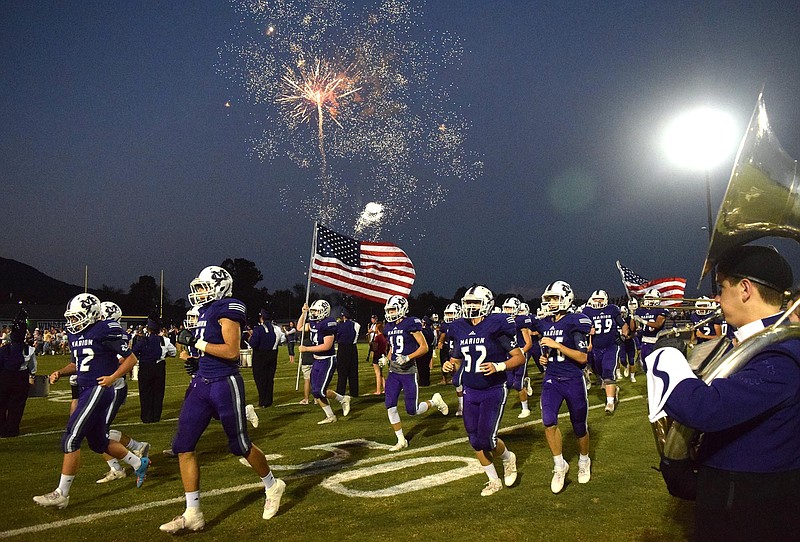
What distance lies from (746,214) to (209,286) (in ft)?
15.5

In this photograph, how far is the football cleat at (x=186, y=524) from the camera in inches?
205

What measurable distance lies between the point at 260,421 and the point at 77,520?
234 inches

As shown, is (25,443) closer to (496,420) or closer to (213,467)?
(213,467)

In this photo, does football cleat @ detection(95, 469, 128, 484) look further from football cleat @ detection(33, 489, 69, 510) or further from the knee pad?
the knee pad

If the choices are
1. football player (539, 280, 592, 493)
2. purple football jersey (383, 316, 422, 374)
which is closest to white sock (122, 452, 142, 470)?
purple football jersey (383, 316, 422, 374)

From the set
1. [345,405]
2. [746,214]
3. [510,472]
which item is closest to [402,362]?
[345,405]

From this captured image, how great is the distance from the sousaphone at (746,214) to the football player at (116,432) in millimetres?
6001

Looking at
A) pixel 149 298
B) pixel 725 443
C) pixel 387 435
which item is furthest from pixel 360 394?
pixel 149 298

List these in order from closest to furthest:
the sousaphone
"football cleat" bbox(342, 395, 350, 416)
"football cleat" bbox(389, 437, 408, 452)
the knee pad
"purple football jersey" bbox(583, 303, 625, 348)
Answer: the sousaphone → "football cleat" bbox(389, 437, 408, 452) → the knee pad → "football cleat" bbox(342, 395, 350, 416) → "purple football jersey" bbox(583, 303, 625, 348)

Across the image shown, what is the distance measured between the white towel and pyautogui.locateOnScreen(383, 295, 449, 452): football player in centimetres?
688

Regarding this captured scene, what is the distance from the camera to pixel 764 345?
6.88 ft

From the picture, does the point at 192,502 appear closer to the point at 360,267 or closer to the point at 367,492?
the point at 367,492

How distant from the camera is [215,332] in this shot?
18.1ft

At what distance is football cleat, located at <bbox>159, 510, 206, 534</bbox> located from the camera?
5207mm
